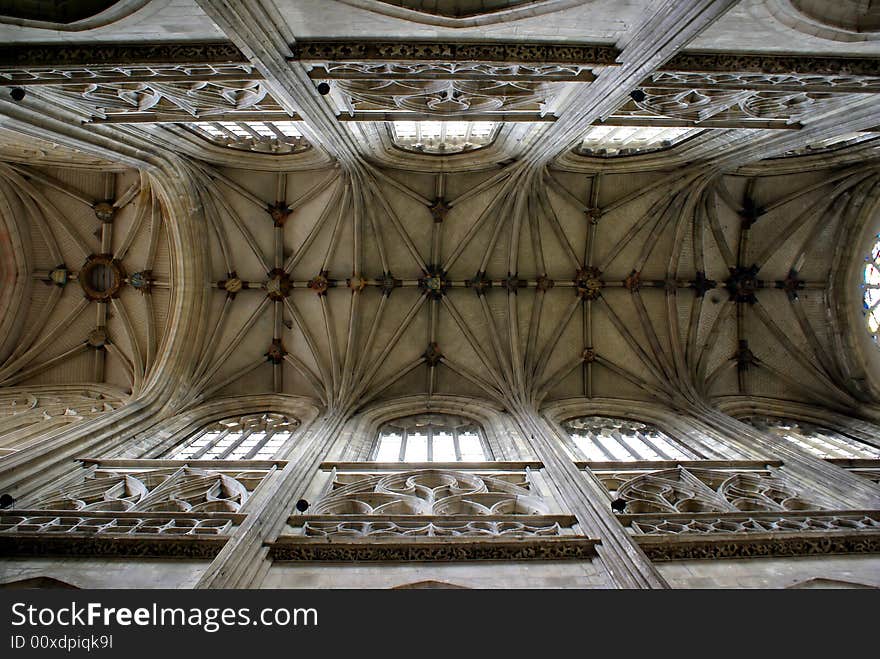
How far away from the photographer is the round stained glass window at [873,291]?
14555 mm

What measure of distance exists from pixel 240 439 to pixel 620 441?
8.95m

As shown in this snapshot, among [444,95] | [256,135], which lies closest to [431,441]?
[444,95]

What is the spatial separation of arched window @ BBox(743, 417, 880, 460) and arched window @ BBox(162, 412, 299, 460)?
11500 mm

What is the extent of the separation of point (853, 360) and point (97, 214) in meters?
21.7

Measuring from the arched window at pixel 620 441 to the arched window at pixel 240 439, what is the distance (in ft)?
22.4

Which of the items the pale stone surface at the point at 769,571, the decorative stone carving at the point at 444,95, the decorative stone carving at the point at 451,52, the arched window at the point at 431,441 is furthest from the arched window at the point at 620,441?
the decorative stone carving at the point at 451,52

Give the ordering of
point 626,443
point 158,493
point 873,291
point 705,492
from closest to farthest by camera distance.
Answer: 1. point 158,493
2. point 705,492
3. point 626,443
4. point 873,291

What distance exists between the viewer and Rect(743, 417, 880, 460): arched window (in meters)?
11.5

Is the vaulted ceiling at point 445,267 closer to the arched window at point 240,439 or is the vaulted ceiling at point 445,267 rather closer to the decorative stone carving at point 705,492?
the arched window at point 240,439

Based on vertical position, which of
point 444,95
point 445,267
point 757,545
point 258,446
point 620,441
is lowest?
point 757,545

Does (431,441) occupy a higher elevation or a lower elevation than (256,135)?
lower

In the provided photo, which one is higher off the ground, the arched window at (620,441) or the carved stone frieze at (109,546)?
the arched window at (620,441)

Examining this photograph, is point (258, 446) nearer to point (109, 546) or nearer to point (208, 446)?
point (208, 446)

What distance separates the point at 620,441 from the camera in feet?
40.9
